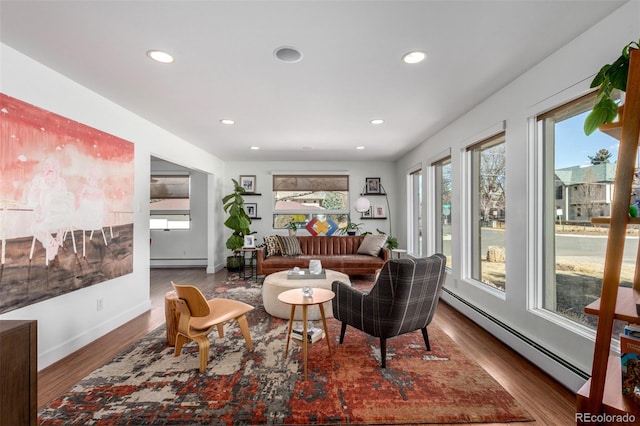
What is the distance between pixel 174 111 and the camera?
333 cm

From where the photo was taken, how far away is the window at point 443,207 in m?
4.21

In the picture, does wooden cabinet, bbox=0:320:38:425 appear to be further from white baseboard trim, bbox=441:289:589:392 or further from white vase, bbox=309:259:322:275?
white baseboard trim, bbox=441:289:589:392

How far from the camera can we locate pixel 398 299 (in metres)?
2.19

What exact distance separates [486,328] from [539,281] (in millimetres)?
854

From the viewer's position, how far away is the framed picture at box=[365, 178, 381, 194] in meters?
6.63

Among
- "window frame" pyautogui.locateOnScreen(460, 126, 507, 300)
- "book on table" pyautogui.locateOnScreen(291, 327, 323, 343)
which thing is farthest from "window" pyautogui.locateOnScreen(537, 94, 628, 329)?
"book on table" pyautogui.locateOnScreen(291, 327, 323, 343)

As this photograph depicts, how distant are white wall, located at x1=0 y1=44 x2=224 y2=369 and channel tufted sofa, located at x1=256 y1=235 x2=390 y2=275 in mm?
1942

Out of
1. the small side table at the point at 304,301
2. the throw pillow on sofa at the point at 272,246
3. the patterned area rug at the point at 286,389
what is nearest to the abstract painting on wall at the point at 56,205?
the patterned area rug at the point at 286,389

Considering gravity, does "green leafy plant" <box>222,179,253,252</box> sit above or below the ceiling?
below

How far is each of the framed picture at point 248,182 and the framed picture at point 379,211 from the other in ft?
9.61

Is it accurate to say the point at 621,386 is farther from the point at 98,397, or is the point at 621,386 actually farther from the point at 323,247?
the point at 323,247

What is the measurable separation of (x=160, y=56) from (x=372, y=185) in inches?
203

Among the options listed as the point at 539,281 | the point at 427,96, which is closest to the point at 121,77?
the point at 427,96

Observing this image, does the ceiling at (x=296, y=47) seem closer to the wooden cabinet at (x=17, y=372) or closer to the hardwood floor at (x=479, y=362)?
the wooden cabinet at (x=17, y=372)
